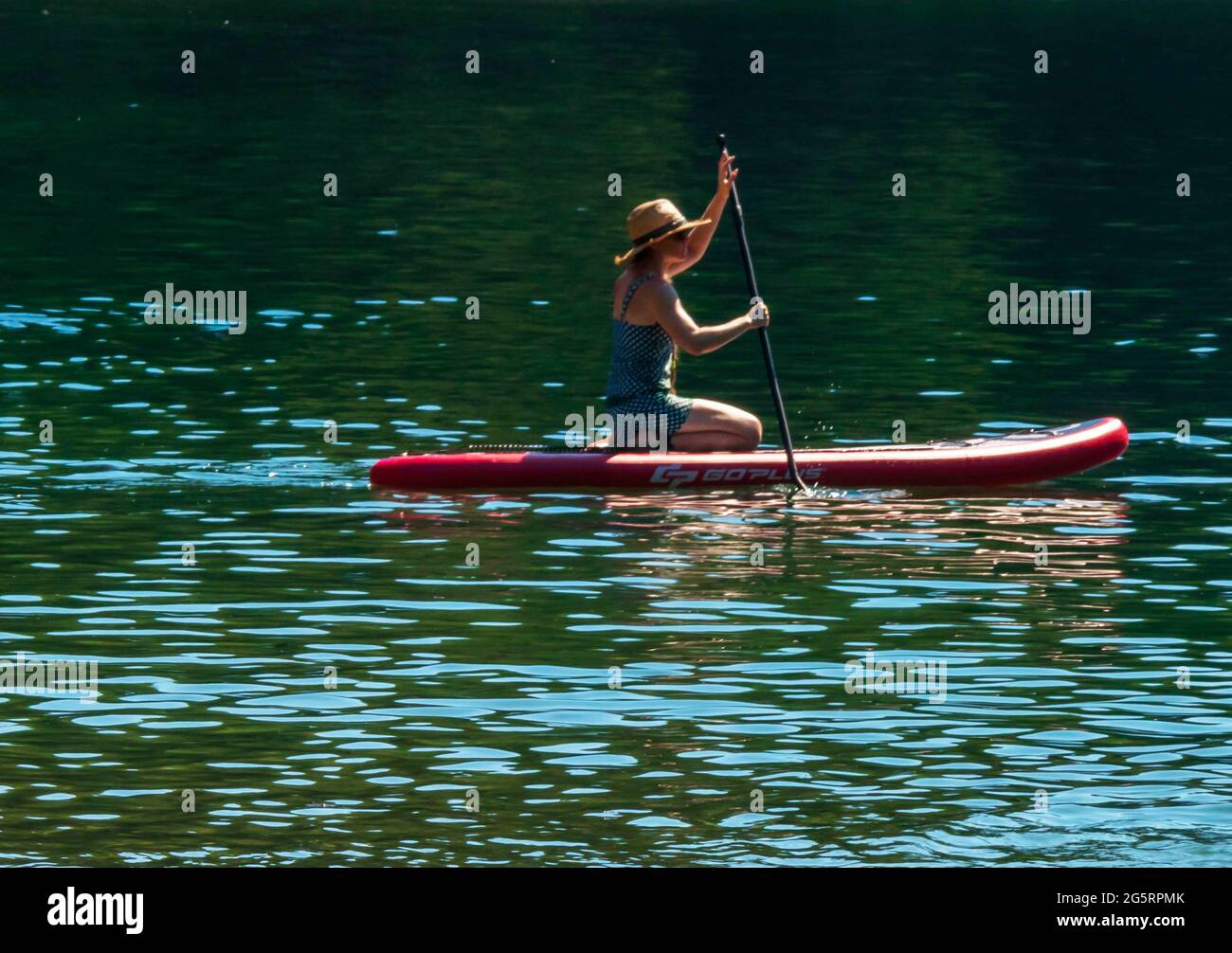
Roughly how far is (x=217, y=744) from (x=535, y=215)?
68.4 ft

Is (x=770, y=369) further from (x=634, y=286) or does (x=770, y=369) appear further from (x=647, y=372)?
(x=634, y=286)

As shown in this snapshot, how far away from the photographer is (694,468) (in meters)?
16.9

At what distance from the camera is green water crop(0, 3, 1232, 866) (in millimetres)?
10633

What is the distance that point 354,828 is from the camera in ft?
33.5

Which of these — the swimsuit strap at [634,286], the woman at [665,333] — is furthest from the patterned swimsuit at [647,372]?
the swimsuit strap at [634,286]

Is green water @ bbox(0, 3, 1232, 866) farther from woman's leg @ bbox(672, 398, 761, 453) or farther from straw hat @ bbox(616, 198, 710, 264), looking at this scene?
straw hat @ bbox(616, 198, 710, 264)

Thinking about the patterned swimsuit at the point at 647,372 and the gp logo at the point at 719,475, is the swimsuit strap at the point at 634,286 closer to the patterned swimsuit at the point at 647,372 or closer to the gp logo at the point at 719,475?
the patterned swimsuit at the point at 647,372

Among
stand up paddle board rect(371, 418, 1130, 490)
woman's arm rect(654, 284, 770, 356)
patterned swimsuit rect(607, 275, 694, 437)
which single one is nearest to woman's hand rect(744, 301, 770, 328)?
woman's arm rect(654, 284, 770, 356)

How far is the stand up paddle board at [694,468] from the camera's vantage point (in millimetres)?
16844

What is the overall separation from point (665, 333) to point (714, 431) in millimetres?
733

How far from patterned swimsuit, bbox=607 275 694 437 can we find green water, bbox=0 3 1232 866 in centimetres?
66

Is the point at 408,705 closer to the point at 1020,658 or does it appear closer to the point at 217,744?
the point at 217,744

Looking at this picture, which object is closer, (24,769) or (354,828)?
(354,828)
